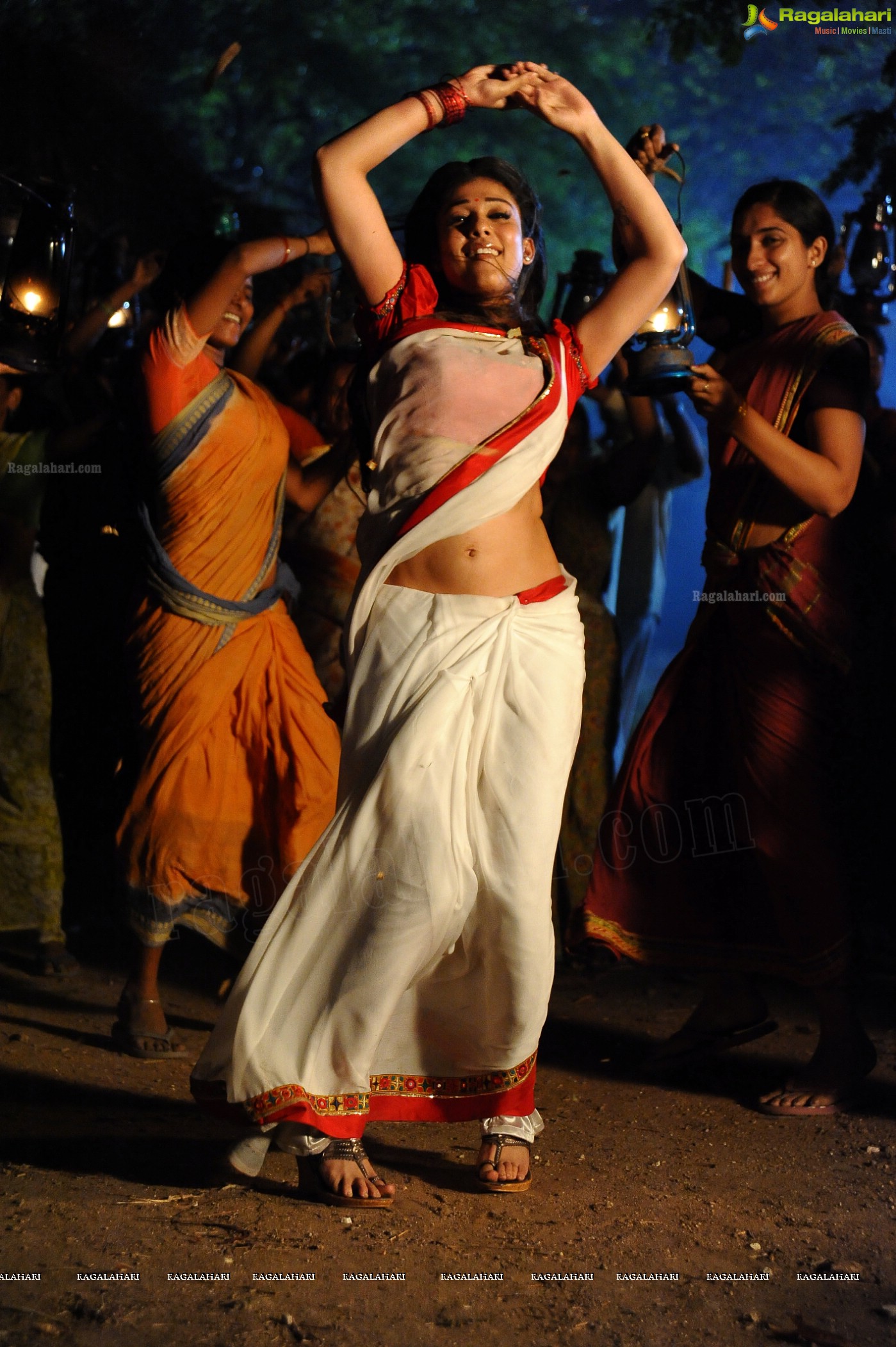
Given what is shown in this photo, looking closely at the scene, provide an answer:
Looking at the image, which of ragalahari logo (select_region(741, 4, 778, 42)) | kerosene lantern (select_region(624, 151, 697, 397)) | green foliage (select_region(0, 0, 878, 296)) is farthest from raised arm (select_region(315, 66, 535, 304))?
green foliage (select_region(0, 0, 878, 296))

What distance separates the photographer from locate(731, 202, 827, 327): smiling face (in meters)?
3.41

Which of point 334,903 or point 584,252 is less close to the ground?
point 584,252

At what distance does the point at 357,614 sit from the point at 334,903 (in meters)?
0.55

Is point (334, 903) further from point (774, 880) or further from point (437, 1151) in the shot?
point (774, 880)

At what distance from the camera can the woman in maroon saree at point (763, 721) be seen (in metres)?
3.17

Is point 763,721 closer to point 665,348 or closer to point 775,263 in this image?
point 665,348

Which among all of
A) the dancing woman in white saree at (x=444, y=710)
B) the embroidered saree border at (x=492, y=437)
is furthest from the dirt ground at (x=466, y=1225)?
the embroidered saree border at (x=492, y=437)

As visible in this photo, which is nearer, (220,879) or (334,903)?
(334,903)

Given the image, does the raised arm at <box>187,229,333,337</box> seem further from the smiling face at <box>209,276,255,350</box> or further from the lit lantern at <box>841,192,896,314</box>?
the lit lantern at <box>841,192,896,314</box>

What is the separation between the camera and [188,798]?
3.59m

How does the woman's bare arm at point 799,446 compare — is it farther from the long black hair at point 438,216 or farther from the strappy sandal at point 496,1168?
the strappy sandal at point 496,1168

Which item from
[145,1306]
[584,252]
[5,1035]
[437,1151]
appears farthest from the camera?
[584,252]

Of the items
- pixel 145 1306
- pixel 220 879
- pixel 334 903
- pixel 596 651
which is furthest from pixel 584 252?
pixel 145 1306

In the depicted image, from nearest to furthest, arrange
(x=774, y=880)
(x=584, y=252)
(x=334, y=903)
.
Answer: (x=334, y=903), (x=774, y=880), (x=584, y=252)
